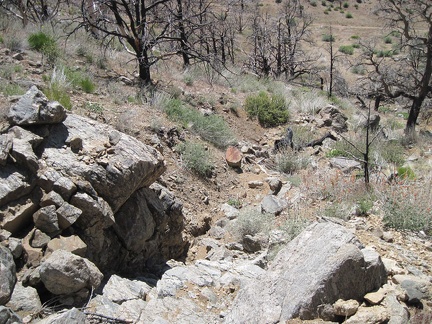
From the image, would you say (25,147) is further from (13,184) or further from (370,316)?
(370,316)

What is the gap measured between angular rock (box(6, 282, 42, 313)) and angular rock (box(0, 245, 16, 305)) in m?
0.06

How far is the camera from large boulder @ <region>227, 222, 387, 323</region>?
3543 millimetres

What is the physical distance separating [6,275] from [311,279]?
7.86 ft

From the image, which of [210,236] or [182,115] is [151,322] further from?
[182,115]

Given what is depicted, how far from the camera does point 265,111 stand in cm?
1172

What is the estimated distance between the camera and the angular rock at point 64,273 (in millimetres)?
3523

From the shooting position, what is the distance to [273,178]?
8445 millimetres

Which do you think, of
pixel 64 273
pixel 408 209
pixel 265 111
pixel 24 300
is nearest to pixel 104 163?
pixel 64 273

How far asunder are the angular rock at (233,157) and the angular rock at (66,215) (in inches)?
198

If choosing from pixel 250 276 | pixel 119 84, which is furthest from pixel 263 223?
pixel 119 84

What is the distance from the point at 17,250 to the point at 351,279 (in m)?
2.81

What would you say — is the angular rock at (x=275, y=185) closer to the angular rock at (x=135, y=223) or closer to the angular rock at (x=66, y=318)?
the angular rock at (x=135, y=223)

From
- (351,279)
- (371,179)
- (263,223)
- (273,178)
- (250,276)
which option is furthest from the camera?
(273,178)

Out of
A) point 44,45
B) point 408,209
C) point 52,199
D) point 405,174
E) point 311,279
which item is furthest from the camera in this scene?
point 44,45
